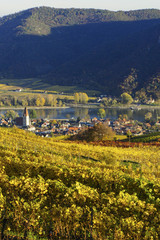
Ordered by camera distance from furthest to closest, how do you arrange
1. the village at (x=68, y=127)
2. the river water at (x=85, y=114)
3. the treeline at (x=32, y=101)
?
the treeline at (x=32, y=101), the river water at (x=85, y=114), the village at (x=68, y=127)

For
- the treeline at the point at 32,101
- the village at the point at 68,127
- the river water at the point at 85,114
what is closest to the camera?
the village at the point at 68,127

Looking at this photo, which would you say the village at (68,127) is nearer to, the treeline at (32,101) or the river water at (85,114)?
the river water at (85,114)

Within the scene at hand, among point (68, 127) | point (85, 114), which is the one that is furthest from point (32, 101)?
point (68, 127)

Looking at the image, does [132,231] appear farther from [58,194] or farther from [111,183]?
[111,183]

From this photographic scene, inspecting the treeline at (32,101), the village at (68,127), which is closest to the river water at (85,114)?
the village at (68,127)

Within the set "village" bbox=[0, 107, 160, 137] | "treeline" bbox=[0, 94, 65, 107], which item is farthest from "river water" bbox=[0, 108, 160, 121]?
"treeline" bbox=[0, 94, 65, 107]

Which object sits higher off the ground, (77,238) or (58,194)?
(58,194)

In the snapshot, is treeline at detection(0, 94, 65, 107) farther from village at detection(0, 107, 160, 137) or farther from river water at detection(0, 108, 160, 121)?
village at detection(0, 107, 160, 137)

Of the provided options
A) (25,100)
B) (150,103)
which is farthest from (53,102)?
(150,103)

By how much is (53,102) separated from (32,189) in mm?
176497

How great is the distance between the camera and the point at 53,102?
7382 inches

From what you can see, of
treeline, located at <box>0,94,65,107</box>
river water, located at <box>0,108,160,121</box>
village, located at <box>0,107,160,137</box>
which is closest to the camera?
village, located at <box>0,107,160,137</box>

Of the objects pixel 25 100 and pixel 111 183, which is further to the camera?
pixel 25 100

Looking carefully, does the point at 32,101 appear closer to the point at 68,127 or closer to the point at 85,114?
the point at 85,114
